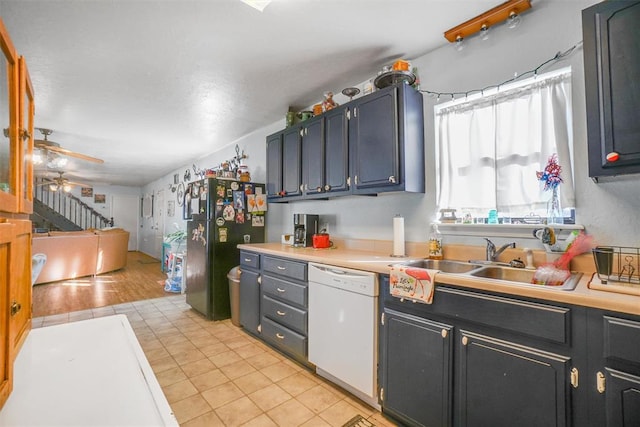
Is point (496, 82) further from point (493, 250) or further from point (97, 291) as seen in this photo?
point (97, 291)

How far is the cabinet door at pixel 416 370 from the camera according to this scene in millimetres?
1452

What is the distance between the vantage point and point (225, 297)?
3477 millimetres

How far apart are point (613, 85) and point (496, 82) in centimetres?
75

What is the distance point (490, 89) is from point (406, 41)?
2.28 ft

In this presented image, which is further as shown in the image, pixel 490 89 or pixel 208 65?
pixel 208 65

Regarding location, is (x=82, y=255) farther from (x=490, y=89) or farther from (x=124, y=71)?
(x=490, y=89)

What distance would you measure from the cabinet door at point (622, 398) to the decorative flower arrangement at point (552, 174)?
1.01m

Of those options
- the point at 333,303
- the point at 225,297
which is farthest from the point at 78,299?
the point at 333,303

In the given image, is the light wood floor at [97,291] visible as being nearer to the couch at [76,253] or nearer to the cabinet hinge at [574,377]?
the couch at [76,253]

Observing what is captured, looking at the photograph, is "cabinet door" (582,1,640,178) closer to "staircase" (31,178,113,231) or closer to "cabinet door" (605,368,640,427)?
"cabinet door" (605,368,640,427)

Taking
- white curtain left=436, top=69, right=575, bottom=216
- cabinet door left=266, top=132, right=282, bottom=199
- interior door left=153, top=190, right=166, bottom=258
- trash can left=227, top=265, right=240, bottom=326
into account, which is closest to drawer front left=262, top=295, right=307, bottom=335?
trash can left=227, top=265, right=240, bottom=326

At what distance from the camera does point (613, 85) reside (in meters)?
1.25

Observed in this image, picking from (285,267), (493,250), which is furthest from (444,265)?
(285,267)

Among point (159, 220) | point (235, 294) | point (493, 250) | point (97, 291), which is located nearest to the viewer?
point (493, 250)
